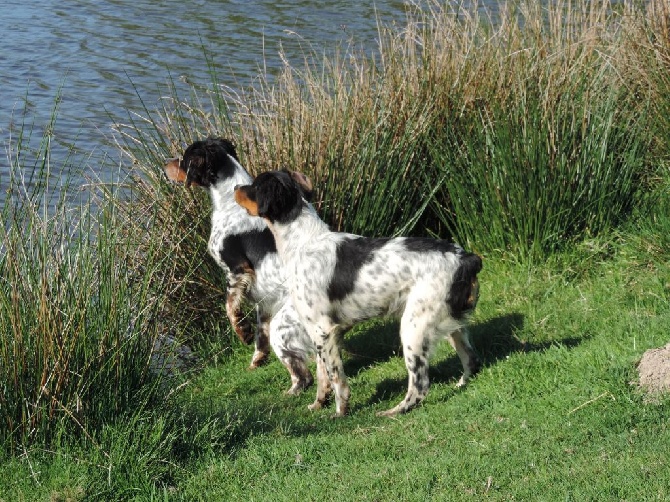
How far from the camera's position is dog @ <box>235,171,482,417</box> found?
672 cm

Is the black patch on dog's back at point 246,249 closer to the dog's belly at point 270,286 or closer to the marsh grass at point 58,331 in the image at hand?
the dog's belly at point 270,286

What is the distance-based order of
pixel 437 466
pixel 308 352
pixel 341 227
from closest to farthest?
pixel 437 466
pixel 308 352
pixel 341 227

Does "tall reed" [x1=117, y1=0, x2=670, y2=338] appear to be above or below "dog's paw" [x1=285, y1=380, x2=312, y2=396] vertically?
above

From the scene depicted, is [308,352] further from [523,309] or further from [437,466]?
[437,466]

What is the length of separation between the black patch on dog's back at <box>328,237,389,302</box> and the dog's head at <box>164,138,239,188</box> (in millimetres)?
1566

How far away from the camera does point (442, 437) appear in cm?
609

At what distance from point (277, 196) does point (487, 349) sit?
6.05 feet

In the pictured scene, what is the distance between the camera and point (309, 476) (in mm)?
5645

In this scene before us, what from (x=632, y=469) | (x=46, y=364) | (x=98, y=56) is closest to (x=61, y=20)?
(x=98, y=56)

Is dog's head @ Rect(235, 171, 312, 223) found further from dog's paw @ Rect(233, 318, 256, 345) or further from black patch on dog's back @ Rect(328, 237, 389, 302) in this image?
dog's paw @ Rect(233, 318, 256, 345)

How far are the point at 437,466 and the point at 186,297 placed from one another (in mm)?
3874

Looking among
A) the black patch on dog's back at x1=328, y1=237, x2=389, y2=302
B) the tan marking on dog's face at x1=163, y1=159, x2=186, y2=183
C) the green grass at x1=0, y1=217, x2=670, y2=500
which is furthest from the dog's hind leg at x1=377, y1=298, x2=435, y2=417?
the tan marking on dog's face at x1=163, y1=159, x2=186, y2=183

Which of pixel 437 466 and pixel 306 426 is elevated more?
pixel 437 466

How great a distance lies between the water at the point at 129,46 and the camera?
1411 cm
